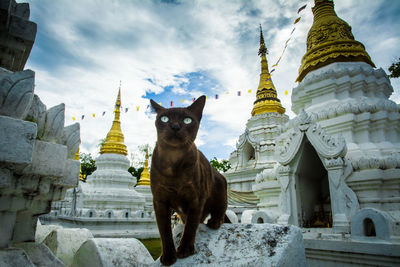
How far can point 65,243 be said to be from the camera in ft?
9.72

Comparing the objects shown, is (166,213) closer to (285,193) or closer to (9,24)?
(9,24)

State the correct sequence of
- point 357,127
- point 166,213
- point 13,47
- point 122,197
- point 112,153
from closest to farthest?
1. point 166,213
2. point 13,47
3. point 357,127
4. point 122,197
5. point 112,153

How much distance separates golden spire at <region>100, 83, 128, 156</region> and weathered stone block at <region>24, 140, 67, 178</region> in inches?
729

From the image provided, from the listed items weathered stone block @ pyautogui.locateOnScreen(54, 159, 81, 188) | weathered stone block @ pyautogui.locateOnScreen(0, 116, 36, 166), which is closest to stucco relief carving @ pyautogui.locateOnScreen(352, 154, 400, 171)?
weathered stone block @ pyautogui.locateOnScreen(54, 159, 81, 188)

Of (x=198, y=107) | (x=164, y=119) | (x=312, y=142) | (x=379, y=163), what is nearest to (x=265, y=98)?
(x=312, y=142)

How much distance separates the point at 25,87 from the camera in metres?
1.89

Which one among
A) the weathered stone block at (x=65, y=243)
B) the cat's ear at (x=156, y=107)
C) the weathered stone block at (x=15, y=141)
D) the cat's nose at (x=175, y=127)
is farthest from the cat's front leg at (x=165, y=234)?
the weathered stone block at (x=65, y=243)

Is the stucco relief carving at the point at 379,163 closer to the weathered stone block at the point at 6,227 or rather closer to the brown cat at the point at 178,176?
the brown cat at the point at 178,176

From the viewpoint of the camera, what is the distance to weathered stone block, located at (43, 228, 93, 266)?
285 cm

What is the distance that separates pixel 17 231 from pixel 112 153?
1825 centimetres

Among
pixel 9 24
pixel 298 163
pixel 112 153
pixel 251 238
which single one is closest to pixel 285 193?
pixel 298 163

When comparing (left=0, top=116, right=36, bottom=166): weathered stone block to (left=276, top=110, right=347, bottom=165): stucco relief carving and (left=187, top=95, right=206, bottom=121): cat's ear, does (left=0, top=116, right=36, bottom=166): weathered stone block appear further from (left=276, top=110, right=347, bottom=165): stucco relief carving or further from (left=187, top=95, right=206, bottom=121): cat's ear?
(left=276, top=110, right=347, bottom=165): stucco relief carving

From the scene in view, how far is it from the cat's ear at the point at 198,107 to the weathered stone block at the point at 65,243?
220 cm

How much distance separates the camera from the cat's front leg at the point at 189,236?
2.03 metres
